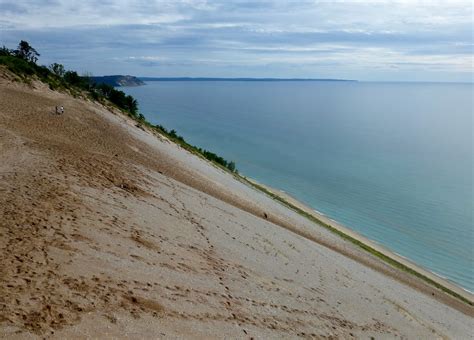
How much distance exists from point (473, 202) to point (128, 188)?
4785 cm

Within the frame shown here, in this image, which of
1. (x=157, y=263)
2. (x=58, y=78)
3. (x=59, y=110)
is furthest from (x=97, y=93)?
(x=157, y=263)

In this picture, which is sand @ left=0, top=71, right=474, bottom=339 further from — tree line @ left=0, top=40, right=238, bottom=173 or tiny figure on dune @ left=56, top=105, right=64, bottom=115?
tree line @ left=0, top=40, right=238, bottom=173

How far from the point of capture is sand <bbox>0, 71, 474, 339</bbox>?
10.3 m

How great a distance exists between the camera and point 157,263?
13562mm

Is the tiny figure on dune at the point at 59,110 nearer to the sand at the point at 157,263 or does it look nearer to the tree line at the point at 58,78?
the sand at the point at 157,263

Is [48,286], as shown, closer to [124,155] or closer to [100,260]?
[100,260]

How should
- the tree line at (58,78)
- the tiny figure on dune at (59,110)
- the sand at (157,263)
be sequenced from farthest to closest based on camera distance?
the tree line at (58,78), the tiny figure on dune at (59,110), the sand at (157,263)

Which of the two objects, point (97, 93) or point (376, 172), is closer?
point (97, 93)

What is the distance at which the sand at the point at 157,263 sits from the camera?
10.3 m

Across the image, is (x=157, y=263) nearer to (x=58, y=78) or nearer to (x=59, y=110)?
(x=59, y=110)

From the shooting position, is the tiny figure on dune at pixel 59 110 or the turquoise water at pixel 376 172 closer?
the tiny figure on dune at pixel 59 110

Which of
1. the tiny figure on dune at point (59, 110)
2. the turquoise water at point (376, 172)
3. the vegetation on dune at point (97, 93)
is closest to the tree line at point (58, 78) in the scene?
the vegetation on dune at point (97, 93)

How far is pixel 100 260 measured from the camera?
1227cm

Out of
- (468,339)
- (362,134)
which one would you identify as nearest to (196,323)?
(468,339)
